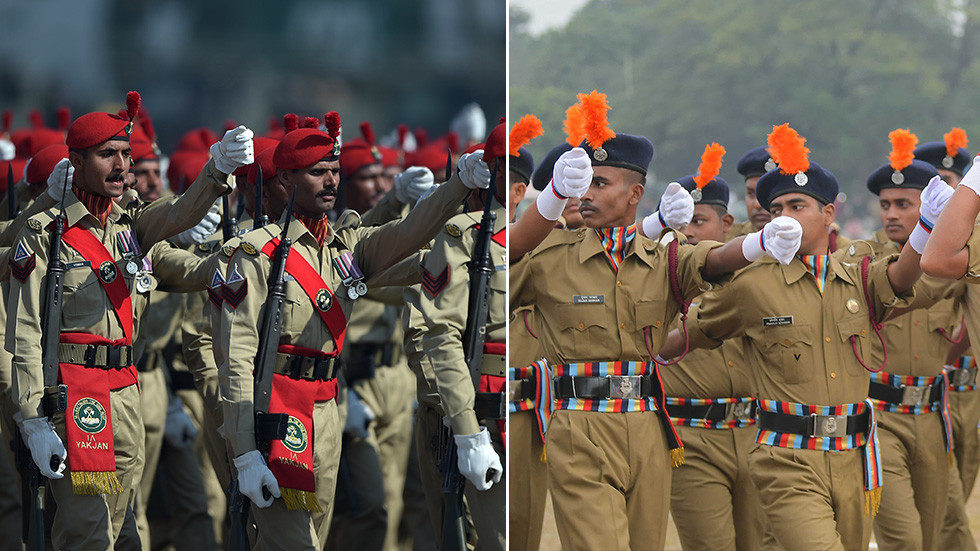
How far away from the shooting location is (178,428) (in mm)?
7617

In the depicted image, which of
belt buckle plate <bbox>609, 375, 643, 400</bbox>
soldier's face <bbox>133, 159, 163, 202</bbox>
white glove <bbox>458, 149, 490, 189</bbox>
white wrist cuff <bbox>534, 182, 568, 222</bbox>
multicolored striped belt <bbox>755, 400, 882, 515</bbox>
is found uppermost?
soldier's face <bbox>133, 159, 163, 202</bbox>

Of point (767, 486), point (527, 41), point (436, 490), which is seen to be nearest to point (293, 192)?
point (436, 490)

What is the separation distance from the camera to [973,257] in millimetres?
5062

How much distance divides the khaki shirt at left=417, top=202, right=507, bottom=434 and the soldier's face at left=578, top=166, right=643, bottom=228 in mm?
344

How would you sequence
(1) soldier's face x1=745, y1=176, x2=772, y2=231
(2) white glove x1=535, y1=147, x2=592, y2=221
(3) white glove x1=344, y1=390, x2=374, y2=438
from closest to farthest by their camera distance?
(2) white glove x1=535, y1=147, x2=592, y2=221
(1) soldier's face x1=745, y1=176, x2=772, y2=231
(3) white glove x1=344, y1=390, x2=374, y2=438

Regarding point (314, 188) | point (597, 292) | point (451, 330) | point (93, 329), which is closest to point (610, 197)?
point (597, 292)

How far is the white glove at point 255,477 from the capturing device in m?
5.02

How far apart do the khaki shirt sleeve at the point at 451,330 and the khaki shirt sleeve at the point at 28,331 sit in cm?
152

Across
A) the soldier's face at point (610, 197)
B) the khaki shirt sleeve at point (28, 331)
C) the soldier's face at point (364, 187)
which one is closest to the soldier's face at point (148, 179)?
the soldier's face at point (364, 187)

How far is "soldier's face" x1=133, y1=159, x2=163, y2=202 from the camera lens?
7473mm

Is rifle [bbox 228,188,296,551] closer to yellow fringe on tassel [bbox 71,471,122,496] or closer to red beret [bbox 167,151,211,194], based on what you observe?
yellow fringe on tassel [bbox 71,471,122,496]

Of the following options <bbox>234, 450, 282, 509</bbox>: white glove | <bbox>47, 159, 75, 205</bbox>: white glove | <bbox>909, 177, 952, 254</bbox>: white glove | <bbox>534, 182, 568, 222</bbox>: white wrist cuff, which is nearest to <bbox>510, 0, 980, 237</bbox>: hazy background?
<bbox>47, 159, 75, 205</bbox>: white glove

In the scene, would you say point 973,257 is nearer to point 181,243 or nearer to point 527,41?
point 181,243

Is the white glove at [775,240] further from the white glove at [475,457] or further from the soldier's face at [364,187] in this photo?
the soldier's face at [364,187]
